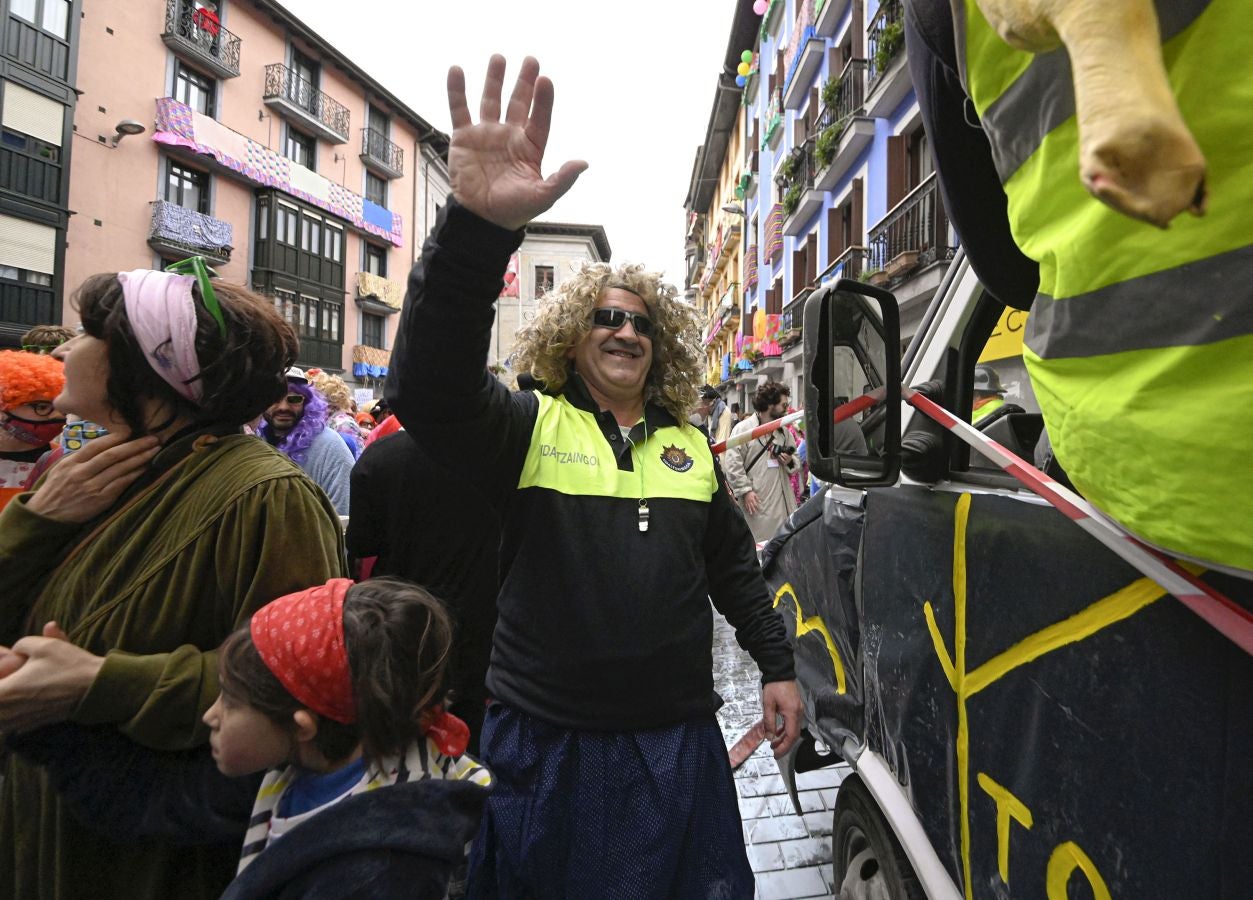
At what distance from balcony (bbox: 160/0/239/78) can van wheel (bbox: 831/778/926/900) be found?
24.3m

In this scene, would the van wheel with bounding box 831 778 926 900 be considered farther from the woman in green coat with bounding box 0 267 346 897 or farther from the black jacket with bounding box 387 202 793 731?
the woman in green coat with bounding box 0 267 346 897

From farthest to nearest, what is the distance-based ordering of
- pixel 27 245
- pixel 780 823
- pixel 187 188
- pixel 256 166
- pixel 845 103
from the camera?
pixel 256 166
pixel 187 188
pixel 27 245
pixel 845 103
pixel 780 823

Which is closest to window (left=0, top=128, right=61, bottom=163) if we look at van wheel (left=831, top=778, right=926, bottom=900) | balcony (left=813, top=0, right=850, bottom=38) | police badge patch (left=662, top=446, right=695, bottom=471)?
balcony (left=813, top=0, right=850, bottom=38)

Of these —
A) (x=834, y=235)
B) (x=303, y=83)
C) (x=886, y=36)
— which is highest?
(x=303, y=83)

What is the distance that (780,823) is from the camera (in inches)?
124

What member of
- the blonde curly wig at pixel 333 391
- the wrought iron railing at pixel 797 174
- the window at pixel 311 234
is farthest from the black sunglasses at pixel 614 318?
the window at pixel 311 234

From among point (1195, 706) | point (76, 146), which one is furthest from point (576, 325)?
point (76, 146)

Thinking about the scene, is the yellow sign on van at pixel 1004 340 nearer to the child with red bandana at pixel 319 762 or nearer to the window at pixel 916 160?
the child with red bandana at pixel 319 762

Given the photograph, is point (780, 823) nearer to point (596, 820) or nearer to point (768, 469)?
point (596, 820)

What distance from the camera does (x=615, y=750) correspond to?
1661 mm

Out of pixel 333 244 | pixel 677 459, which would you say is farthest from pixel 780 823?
pixel 333 244

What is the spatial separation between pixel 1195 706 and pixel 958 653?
50 centimetres

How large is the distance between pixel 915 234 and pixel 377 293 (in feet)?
72.2

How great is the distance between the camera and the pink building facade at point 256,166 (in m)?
18.0
